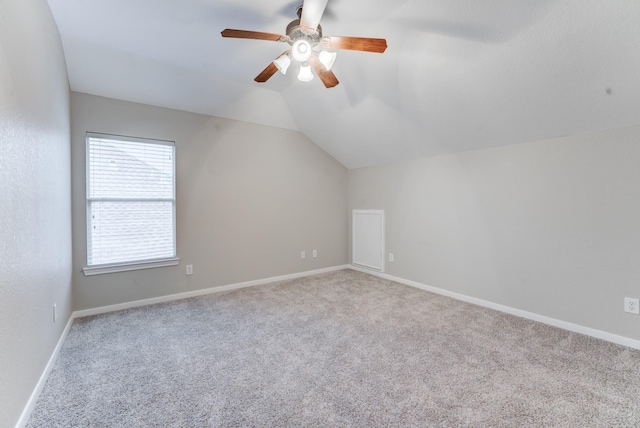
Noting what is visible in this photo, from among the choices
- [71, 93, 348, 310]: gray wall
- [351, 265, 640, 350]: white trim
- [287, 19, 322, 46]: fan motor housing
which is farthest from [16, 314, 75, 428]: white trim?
[351, 265, 640, 350]: white trim

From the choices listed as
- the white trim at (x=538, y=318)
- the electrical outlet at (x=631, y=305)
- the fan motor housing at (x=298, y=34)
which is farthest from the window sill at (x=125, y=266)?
the electrical outlet at (x=631, y=305)

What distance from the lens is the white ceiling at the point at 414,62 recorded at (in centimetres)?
191

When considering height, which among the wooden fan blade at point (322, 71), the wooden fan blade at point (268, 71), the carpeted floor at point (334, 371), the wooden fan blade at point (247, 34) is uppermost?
the wooden fan blade at point (247, 34)

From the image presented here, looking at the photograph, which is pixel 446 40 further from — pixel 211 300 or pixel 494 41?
pixel 211 300

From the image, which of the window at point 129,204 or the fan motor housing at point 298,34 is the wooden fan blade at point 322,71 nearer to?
the fan motor housing at point 298,34

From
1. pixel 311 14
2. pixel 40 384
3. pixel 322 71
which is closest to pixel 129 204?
pixel 40 384

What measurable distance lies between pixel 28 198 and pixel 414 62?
115 inches

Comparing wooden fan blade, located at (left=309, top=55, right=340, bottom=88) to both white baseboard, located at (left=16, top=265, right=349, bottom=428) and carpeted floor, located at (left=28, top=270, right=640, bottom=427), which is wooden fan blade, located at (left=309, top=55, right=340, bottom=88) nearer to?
carpeted floor, located at (left=28, top=270, right=640, bottom=427)

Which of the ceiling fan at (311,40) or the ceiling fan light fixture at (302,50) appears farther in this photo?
the ceiling fan light fixture at (302,50)

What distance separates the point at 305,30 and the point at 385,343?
7.91 feet

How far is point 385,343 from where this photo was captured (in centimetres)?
239

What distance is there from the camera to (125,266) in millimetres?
3203

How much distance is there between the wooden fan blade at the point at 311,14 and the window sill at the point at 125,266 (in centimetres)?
292

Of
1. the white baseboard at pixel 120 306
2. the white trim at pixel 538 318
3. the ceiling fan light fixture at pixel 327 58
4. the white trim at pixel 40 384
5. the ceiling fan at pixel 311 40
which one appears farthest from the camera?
the white trim at pixel 538 318
